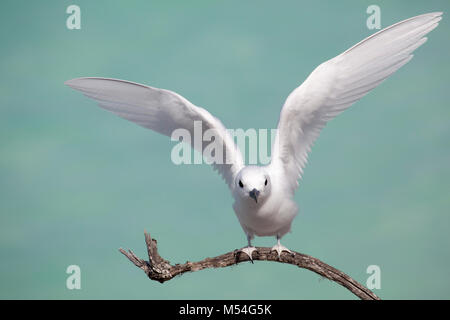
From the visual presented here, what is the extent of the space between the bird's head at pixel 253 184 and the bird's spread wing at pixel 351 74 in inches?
30.4

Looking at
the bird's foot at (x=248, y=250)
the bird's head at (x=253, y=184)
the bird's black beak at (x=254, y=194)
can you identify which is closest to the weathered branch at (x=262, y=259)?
the bird's foot at (x=248, y=250)

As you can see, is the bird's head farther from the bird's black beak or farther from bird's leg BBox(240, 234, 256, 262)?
bird's leg BBox(240, 234, 256, 262)

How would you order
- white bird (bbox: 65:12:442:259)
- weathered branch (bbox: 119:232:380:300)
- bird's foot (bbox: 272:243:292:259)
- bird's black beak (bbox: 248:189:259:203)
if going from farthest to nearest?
bird's foot (bbox: 272:243:292:259) → white bird (bbox: 65:12:442:259) → weathered branch (bbox: 119:232:380:300) → bird's black beak (bbox: 248:189:259:203)

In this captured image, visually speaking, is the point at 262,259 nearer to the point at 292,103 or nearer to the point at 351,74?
the point at 292,103

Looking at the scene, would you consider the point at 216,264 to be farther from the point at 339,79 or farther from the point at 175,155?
the point at 339,79

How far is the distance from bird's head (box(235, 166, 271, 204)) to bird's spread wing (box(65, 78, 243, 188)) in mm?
925

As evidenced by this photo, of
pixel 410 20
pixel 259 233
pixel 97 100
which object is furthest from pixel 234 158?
pixel 410 20

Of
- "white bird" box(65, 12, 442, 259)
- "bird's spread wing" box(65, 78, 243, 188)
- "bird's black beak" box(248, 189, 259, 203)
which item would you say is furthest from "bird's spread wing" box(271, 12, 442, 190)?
"bird's black beak" box(248, 189, 259, 203)

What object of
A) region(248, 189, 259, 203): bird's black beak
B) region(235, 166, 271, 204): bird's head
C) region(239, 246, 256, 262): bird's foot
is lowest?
region(239, 246, 256, 262): bird's foot

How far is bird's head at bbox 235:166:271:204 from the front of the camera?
566 cm

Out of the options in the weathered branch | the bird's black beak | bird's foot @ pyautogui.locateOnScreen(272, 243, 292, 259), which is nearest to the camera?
the bird's black beak

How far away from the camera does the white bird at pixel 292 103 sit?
20.7ft

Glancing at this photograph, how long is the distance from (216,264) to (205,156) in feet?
5.30

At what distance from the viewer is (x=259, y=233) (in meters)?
6.43
